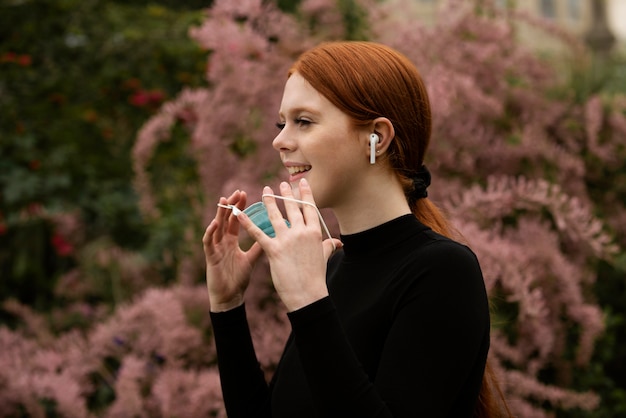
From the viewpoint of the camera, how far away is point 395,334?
1.29m

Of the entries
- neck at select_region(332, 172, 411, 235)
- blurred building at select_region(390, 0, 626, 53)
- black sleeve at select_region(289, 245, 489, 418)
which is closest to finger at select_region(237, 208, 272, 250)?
black sleeve at select_region(289, 245, 489, 418)

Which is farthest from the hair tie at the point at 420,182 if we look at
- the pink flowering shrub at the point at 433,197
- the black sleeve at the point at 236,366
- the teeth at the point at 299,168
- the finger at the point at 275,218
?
the pink flowering shrub at the point at 433,197

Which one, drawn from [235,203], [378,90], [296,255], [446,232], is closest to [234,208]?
[235,203]

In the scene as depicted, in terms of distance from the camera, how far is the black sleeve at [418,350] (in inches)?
47.0

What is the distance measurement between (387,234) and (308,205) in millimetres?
231

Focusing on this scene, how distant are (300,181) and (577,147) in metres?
3.03

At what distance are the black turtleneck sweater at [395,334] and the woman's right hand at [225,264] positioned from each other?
232 millimetres

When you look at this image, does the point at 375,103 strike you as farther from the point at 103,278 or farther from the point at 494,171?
the point at 103,278

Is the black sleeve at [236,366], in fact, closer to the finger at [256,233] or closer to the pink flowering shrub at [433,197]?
the finger at [256,233]

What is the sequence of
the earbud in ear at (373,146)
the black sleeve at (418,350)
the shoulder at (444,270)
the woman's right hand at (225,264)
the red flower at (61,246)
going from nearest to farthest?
the black sleeve at (418,350) < the shoulder at (444,270) < the earbud in ear at (373,146) < the woman's right hand at (225,264) < the red flower at (61,246)

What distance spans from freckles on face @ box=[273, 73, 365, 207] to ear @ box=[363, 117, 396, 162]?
0.02m

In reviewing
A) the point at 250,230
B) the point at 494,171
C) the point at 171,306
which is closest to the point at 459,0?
the point at 494,171

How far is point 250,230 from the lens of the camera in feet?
4.28

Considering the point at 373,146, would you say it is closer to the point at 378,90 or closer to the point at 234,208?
the point at 378,90
